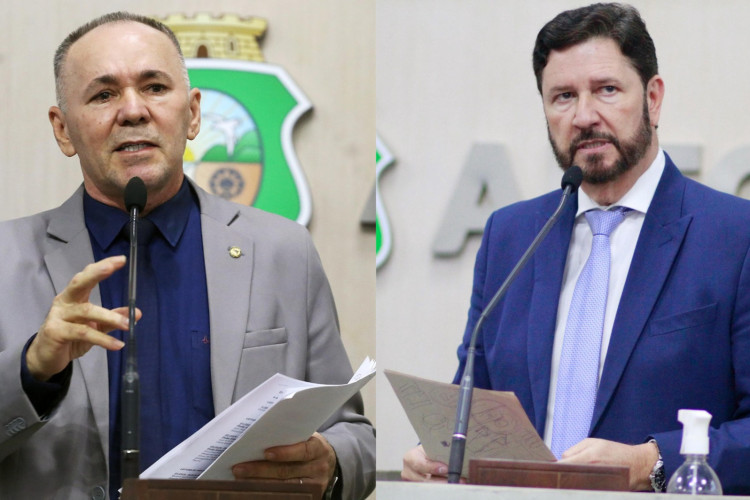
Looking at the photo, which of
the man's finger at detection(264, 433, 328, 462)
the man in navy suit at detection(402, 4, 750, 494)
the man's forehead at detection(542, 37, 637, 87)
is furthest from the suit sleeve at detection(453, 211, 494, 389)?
the man's finger at detection(264, 433, 328, 462)

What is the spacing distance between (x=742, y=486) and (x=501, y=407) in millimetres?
686

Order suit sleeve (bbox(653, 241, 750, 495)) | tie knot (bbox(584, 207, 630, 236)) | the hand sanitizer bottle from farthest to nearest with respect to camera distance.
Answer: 1. tie knot (bbox(584, 207, 630, 236))
2. suit sleeve (bbox(653, 241, 750, 495))
3. the hand sanitizer bottle

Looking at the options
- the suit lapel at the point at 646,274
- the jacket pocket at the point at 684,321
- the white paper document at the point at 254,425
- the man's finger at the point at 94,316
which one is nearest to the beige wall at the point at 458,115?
the suit lapel at the point at 646,274

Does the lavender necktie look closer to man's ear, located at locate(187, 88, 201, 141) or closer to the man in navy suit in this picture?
the man in navy suit

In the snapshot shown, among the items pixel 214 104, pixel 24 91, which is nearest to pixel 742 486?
pixel 214 104

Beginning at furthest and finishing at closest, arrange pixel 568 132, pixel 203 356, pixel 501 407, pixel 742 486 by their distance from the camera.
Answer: pixel 568 132 < pixel 203 356 < pixel 742 486 < pixel 501 407

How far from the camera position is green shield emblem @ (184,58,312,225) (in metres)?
3.72

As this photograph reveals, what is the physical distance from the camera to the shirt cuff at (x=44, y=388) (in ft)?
7.24

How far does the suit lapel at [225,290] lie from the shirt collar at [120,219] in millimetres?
Result: 64

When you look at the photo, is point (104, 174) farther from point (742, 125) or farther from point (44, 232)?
point (742, 125)

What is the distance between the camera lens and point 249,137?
3.77 m

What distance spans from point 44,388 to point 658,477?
4.31ft

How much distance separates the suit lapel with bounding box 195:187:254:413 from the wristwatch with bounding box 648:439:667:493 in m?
0.98

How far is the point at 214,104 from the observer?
377 centimetres
